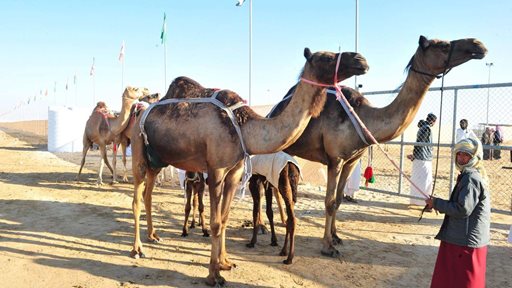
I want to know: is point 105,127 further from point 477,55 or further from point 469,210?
point 469,210

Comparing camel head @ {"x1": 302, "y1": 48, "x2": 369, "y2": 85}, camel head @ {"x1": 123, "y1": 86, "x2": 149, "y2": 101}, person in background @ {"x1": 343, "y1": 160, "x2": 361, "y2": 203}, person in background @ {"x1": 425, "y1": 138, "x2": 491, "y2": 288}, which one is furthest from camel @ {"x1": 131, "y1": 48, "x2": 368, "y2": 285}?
camel head @ {"x1": 123, "y1": 86, "x2": 149, "y2": 101}

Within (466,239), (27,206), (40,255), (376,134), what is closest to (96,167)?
(27,206)

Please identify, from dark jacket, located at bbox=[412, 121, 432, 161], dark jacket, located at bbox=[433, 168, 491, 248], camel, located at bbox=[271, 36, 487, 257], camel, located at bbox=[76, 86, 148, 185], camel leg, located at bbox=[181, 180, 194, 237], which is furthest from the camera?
camel, located at bbox=[76, 86, 148, 185]

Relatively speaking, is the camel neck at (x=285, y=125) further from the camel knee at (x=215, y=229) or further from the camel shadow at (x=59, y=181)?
the camel shadow at (x=59, y=181)

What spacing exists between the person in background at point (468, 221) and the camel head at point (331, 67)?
1267 mm

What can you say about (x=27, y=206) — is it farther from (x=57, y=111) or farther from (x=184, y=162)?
(x=57, y=111)

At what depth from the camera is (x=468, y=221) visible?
3430 mm

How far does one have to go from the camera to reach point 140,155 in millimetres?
5320

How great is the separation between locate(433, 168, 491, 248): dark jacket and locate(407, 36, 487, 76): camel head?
184 cm

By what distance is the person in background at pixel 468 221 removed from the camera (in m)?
3.36

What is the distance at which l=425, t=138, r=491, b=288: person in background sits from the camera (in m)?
3.36

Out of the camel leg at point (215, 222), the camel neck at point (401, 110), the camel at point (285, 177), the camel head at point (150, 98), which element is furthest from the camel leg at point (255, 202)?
the camel head at point (150, 98)

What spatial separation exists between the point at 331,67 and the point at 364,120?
189cm

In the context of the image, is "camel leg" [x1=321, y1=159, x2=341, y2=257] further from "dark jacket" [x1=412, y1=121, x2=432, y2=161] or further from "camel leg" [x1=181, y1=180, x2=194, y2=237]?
"dark jacket" [x1=412, y1=121, x2=432, y2=161]
